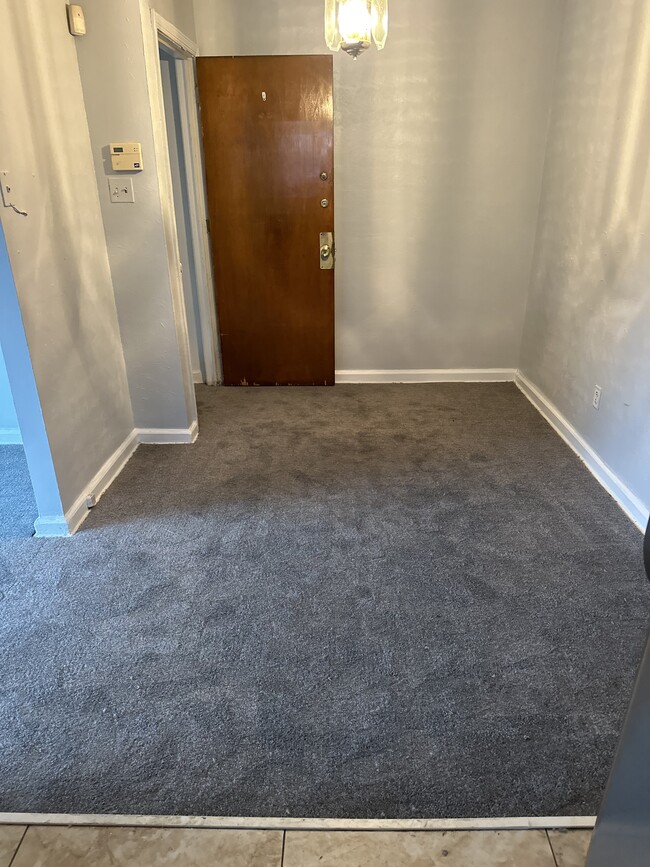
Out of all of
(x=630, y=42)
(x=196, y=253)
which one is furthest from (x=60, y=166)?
(x=630, y=42)

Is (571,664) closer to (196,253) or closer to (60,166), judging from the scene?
(60,166)

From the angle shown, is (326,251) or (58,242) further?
(326,251)

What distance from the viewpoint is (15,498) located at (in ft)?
8.97

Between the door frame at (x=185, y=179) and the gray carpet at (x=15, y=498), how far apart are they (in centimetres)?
98

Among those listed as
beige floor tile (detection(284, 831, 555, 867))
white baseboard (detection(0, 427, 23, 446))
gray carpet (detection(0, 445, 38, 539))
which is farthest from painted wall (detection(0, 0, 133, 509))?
beige floor tile (detection(284, 831, 555, 867))

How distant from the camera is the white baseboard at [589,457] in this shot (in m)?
2.51

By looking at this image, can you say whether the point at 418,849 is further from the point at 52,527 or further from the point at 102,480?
the point at 102,480

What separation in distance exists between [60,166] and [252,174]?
59.0 inches

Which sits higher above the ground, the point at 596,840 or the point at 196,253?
the point at 196,253

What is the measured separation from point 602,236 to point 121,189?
2.38 meters

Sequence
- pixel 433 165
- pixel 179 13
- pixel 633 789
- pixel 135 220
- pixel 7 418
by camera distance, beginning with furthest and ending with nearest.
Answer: pixel 433 165 → pixel 7 418 → pixel 179 13 → pixel 135 220 → pixel 633 789

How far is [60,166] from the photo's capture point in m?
2.43

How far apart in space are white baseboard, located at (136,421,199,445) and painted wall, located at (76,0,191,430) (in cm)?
2

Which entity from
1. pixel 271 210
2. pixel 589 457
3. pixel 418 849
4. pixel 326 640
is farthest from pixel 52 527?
pixel 589 457
